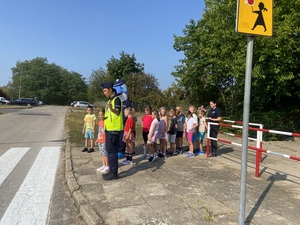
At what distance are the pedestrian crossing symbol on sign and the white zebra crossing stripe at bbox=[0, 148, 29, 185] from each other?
5356mm

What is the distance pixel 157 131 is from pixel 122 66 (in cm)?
3448

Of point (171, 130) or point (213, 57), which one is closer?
point (171, 130)

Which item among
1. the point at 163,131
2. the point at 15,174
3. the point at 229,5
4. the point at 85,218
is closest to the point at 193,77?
the point at 229,5

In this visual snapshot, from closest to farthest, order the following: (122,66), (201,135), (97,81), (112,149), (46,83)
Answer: (112,149)
(201,135)
(122,66)
(97,81)
(46,83)

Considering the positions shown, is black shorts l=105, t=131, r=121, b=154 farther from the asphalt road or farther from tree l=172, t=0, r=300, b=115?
tree l=172, t=0, r=300, b=115

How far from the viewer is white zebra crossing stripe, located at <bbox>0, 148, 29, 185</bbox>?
639cm

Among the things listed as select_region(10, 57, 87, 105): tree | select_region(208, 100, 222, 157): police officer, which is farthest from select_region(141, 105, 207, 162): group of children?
select_region(10, 57, 87, 105): tree

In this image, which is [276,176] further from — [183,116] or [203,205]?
[183,116]

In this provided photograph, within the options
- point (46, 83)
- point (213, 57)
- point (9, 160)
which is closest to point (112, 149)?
point (9, 160)

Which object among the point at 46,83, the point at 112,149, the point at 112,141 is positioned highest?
the point at 46,83

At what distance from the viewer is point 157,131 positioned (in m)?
7.66

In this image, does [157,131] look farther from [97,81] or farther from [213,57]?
[97,81]

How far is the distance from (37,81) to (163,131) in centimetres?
8132

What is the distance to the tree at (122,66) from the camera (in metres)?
40.8
